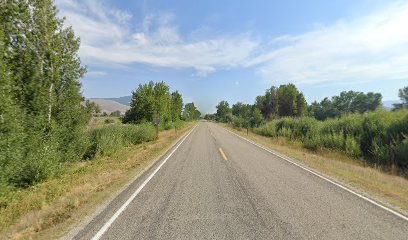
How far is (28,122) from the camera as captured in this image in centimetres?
920

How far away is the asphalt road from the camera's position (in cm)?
453

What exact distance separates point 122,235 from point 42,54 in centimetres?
1004

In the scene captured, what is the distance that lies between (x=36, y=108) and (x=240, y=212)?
9.35 metres

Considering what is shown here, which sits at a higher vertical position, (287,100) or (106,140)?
(287,100)

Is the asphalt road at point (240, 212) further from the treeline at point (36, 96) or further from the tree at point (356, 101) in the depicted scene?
the tree at point (356, 101)

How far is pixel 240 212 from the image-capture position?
5.54 meters

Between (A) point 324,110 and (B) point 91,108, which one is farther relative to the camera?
(A) point 324,110

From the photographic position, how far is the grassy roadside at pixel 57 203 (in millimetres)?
4984

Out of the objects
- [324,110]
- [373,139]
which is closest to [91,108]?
[373,139]

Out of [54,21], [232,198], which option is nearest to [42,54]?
[54,21]

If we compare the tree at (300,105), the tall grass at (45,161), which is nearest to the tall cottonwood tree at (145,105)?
the tall grass at (45,161)

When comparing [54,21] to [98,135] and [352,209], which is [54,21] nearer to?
[98,135]

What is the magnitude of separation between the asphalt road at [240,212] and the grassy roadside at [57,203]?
60 cm

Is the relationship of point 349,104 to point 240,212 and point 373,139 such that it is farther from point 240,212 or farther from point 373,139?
point 240,212
